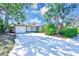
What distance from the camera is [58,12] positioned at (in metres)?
1.80

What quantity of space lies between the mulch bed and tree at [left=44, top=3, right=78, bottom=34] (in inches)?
17.0

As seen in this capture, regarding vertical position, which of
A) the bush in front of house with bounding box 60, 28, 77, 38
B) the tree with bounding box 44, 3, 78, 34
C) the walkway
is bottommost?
the walkway

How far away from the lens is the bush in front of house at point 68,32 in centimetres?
179

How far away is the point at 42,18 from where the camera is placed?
1798mm

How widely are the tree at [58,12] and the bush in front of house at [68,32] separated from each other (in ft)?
0.17

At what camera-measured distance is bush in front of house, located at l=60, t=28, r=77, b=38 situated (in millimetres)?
1791

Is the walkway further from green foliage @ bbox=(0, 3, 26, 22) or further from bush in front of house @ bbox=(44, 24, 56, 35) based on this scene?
green foliage @ bbox=(0, 3, 26, 22)

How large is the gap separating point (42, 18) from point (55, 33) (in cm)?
21

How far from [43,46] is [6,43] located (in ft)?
1.28

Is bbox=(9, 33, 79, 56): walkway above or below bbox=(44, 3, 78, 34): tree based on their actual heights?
below

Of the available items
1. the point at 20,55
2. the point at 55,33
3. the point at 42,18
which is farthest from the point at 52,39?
the point at 20,55

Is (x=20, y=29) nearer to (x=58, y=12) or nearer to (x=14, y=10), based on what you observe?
(x=14, y=10)

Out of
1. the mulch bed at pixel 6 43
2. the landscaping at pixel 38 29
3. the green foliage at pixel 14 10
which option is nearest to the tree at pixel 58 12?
the landscaping at pixel 38 29

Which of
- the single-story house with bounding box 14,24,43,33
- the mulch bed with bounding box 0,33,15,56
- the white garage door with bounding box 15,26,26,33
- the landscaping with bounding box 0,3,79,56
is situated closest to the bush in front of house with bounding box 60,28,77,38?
the landscaping with bounding box 0,3,79,56
